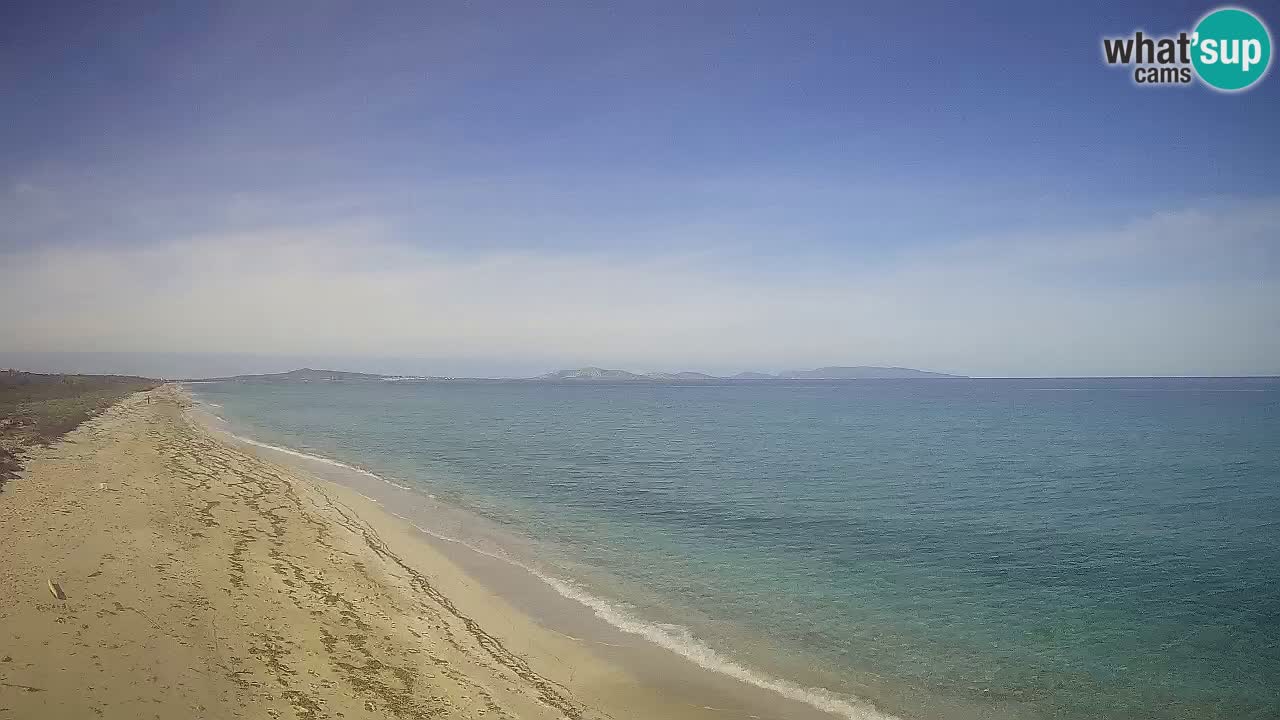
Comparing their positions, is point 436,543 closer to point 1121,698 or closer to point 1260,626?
point 1121,698

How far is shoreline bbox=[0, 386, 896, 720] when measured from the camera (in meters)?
9.65

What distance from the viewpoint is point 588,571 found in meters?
17.8

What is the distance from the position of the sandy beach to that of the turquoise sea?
3.31m

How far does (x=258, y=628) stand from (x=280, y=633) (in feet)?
1.73

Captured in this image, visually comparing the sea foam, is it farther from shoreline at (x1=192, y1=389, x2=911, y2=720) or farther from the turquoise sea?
the turquoise sea

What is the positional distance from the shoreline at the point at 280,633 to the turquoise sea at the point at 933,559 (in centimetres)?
249

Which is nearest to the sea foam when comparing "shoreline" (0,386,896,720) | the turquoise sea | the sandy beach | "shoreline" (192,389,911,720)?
"shoreline" (192,389,911,720)

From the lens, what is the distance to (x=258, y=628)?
12.0 m

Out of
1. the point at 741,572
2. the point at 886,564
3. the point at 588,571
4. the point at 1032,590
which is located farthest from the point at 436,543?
the point at 1032,590

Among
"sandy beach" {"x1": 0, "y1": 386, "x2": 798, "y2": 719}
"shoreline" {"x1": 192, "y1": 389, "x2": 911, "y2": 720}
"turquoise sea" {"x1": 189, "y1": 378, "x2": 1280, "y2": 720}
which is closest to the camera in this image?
"sandy beach" {"x1": 0, "y1": 386, "x2": 798, "y2": 719}

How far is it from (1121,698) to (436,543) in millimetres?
18218

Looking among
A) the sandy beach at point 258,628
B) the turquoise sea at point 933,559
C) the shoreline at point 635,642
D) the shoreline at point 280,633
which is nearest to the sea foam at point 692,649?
the shoreline at point 635,642

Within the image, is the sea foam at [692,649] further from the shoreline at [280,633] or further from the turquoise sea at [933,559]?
the shoreline at [280,633]

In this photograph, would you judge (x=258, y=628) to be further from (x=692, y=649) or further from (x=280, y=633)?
(x=692, y=649)
